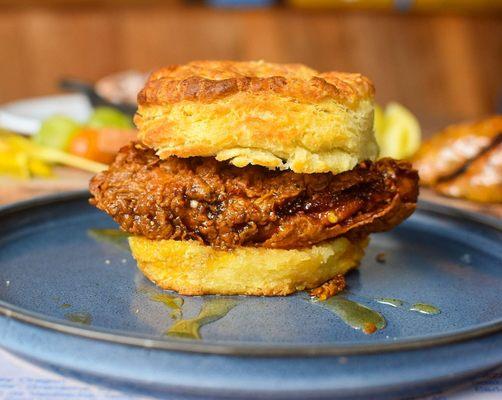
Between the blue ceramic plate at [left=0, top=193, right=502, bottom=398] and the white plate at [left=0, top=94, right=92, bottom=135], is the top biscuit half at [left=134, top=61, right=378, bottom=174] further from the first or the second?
the white plate at [left=0, top=94, right=92, bottom=135]

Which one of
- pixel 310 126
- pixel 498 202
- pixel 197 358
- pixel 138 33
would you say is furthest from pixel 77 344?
pixel 138 33

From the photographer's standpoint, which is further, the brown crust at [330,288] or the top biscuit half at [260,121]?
the brown crust at [330,288]

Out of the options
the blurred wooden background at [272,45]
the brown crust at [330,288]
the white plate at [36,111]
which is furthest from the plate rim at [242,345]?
the blurred wooden background at [272,45]

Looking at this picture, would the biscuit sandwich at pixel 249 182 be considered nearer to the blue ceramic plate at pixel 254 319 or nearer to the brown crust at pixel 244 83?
the brown crust at pixel 244 83

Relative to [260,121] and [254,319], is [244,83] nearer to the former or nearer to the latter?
[260,121]

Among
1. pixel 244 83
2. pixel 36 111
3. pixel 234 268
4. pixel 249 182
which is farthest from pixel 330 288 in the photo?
pixel 36 111

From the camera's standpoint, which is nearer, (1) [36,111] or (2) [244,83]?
(2) [244,83]

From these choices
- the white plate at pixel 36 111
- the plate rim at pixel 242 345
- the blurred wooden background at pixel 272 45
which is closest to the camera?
the plate rim at pixel 242 345

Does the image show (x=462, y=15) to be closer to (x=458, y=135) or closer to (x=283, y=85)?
(x=458, y=135)

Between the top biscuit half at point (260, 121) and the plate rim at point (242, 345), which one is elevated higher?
the top biscuit half at point (260, 121)
